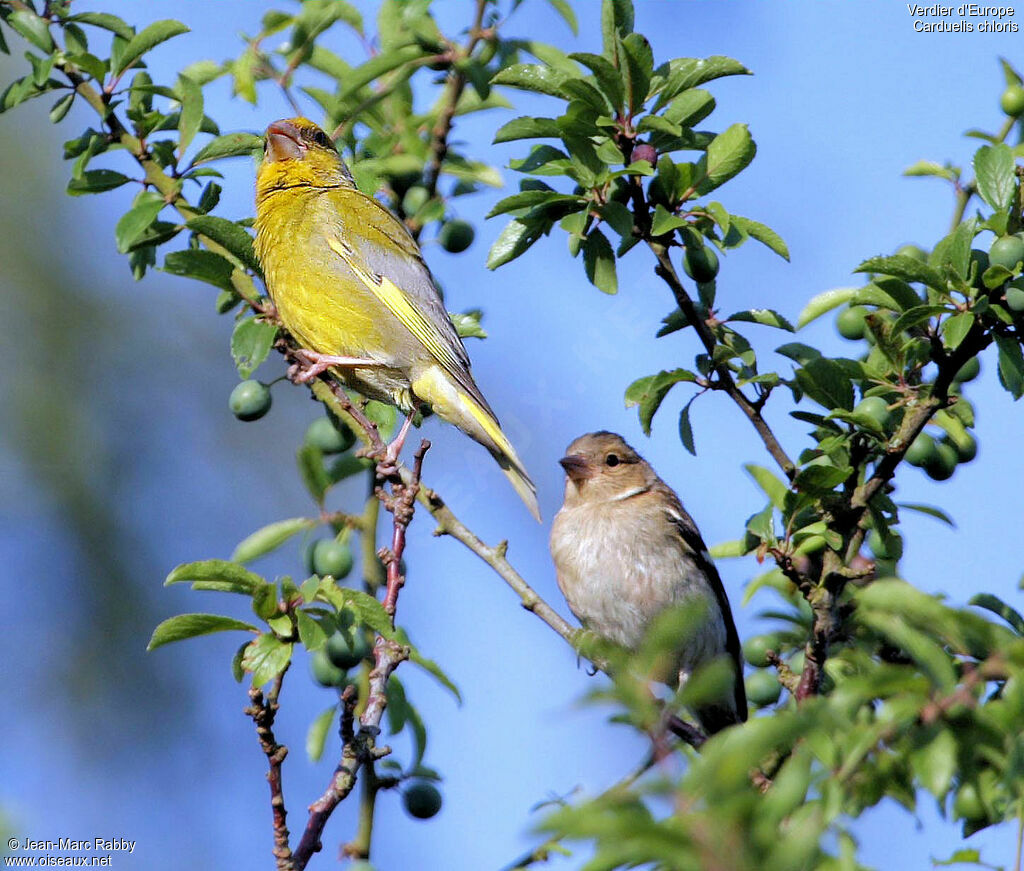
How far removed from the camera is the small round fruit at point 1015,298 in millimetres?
3424

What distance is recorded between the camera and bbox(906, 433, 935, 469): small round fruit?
427cm

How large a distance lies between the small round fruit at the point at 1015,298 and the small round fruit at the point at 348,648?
6.73 feet

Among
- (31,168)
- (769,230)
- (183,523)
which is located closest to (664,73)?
(769,230)

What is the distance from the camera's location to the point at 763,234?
13.0 ft

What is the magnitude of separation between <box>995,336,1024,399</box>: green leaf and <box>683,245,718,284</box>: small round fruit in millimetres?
913

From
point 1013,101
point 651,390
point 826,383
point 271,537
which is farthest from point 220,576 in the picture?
point 1013,101

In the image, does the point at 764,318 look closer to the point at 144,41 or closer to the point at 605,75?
the point at 605,75

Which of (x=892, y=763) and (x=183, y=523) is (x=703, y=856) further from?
(x=183, y=523)

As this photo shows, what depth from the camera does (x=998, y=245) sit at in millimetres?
3477

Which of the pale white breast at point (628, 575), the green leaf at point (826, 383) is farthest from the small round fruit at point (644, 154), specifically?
the pale white breast at point (628, 575)

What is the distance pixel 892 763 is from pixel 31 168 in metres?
11.0

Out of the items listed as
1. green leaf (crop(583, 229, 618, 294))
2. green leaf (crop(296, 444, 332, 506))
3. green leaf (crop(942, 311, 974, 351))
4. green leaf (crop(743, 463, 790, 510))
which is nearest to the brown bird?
green leaf (crop(743, 463, 790, 510))

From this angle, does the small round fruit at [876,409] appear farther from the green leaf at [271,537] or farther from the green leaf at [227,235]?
the green leaf at [227,235]

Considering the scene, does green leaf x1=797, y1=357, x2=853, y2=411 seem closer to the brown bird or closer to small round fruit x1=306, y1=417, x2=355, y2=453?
small round fruit x1=306, y1=417, x2=355, y2=453
